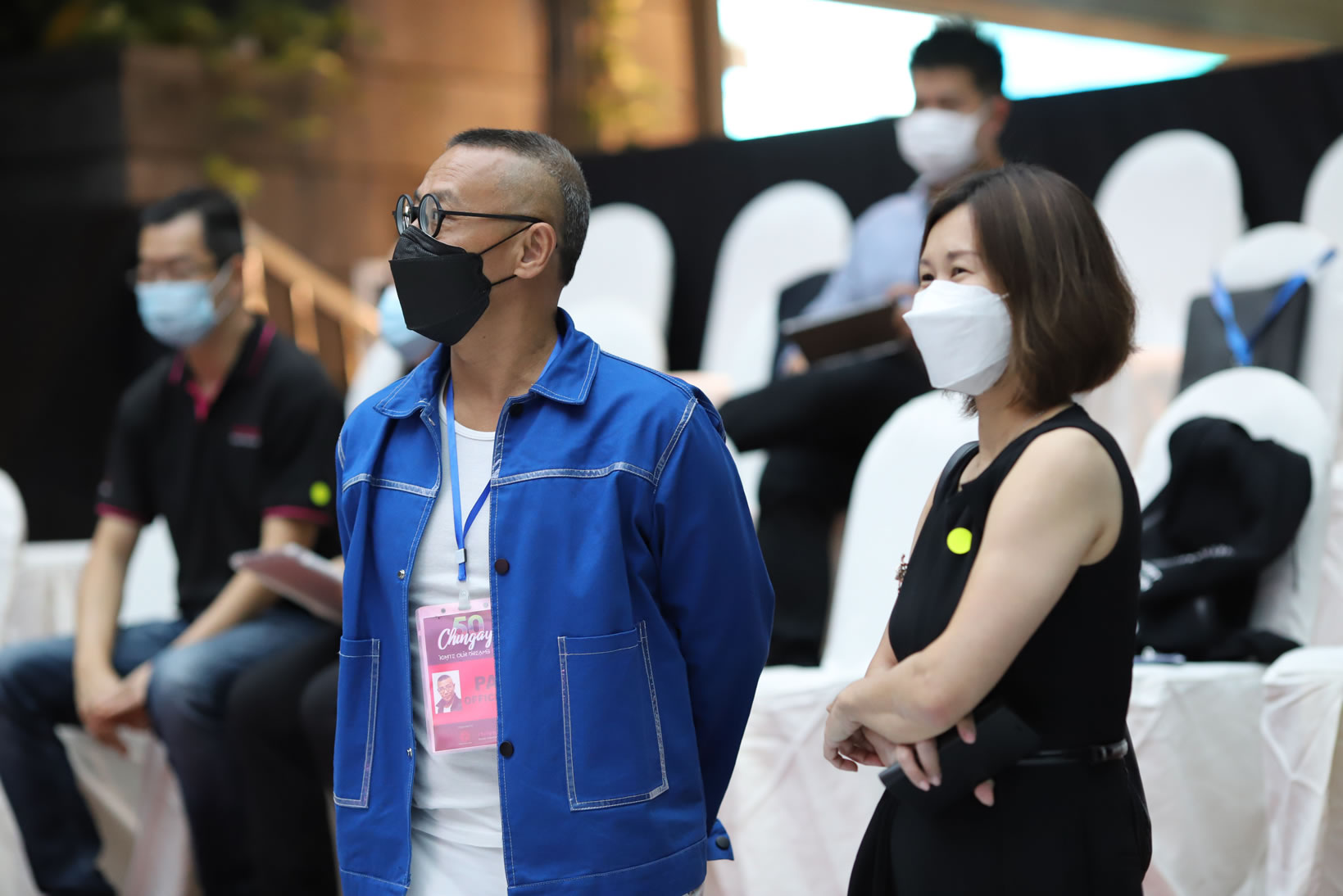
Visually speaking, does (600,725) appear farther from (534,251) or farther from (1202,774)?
(1202,774)

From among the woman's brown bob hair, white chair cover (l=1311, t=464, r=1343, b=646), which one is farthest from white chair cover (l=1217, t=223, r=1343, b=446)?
the woman's brown bob hair

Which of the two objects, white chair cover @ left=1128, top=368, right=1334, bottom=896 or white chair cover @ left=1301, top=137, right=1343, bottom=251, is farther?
white chair cover @ left=1301, top=137, right=1343, bottom=251

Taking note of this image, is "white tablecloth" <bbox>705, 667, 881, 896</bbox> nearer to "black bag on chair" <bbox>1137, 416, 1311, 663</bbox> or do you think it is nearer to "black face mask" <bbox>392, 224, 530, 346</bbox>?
"black bag on chair" <bbox>1137, 416, 1311, 663</bbox>

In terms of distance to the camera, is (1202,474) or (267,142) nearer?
(1202,474)

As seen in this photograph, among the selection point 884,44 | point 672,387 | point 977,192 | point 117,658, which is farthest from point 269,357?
point 884,44

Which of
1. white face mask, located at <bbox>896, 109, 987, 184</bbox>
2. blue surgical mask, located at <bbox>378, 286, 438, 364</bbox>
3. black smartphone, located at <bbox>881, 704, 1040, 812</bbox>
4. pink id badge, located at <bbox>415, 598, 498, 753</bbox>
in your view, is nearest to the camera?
black smartphone, located at <bbox>881, 704, 1040, 812</bbox>

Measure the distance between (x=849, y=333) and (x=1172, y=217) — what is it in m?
1.21

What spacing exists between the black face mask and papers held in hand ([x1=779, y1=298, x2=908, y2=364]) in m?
1.51

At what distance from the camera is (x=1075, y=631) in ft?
4.45

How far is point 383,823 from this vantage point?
1551mm

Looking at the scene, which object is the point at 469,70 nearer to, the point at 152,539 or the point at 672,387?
the point at 152,539

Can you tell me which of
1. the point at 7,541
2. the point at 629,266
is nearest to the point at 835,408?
the point at 7,541

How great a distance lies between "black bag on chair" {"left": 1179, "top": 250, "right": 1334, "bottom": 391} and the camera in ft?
9.96

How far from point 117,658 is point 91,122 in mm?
3705
